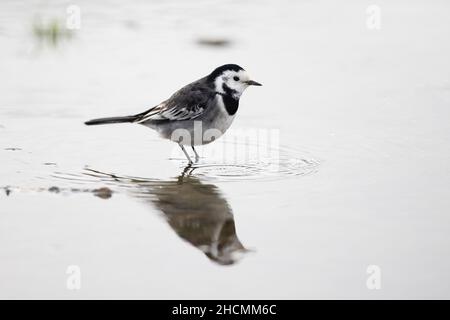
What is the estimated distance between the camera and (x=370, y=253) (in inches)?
219

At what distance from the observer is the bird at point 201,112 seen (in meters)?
8.02

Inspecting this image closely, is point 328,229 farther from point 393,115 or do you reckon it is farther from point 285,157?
point 393,115

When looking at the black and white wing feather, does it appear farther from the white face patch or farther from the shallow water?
the shallow water

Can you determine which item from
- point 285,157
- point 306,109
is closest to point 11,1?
point 306,109

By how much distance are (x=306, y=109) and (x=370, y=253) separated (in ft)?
12.2

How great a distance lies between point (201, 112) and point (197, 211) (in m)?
1.83

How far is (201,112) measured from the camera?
26.5 ft

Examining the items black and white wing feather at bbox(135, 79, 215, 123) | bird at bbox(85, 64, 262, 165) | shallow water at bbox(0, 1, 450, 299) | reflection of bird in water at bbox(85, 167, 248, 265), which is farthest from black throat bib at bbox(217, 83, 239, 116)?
reflection of bird in water at bbox(85, 167, 248, 265)

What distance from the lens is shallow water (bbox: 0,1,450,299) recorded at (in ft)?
17.4

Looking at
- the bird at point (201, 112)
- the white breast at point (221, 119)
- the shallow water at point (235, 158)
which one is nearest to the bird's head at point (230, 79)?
the bird at point (201, 112)

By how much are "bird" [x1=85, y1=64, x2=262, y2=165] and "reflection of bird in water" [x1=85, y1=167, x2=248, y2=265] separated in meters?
0.68

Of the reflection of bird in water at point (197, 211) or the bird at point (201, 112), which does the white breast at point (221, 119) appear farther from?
the reflection of bird in water at point (197, 211)

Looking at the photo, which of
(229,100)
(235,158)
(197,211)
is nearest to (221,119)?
(229,100)

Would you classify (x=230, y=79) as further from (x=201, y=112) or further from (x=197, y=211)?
(x=197, y=211)
